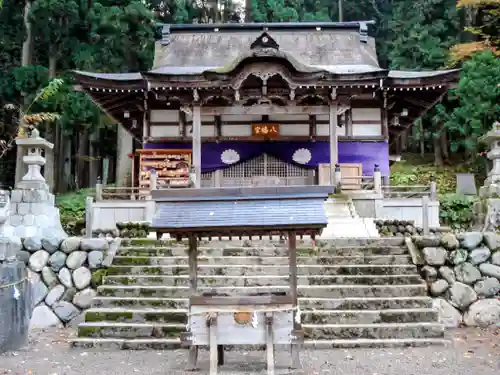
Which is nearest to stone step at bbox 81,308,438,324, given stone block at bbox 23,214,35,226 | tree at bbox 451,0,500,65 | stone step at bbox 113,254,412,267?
stone step at bbox 113,254,412,267

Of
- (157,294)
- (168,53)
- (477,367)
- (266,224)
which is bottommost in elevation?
(477,367)

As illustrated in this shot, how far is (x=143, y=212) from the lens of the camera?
1197cm

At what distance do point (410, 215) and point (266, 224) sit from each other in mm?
7747

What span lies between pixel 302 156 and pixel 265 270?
7685mm

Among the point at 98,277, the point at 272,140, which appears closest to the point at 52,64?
the point at 272,140

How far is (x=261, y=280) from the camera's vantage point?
775 centimetres

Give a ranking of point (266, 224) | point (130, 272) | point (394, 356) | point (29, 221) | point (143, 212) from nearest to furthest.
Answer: point (266, 224) < point (394, 356) < point (130, 272) < point (29, 221) < point (143, 212)

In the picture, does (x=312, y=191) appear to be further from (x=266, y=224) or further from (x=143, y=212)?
(x=143, y=212)

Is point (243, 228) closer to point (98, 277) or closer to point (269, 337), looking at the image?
point (269, 337)

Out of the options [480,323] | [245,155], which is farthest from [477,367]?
[245,155]

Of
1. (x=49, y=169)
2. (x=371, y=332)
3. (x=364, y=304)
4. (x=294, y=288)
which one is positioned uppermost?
(x=49, y=169)

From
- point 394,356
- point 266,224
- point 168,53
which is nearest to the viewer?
point 266,224

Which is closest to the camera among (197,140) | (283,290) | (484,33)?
(283,290)

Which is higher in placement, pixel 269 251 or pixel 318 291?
pixel 269 251
